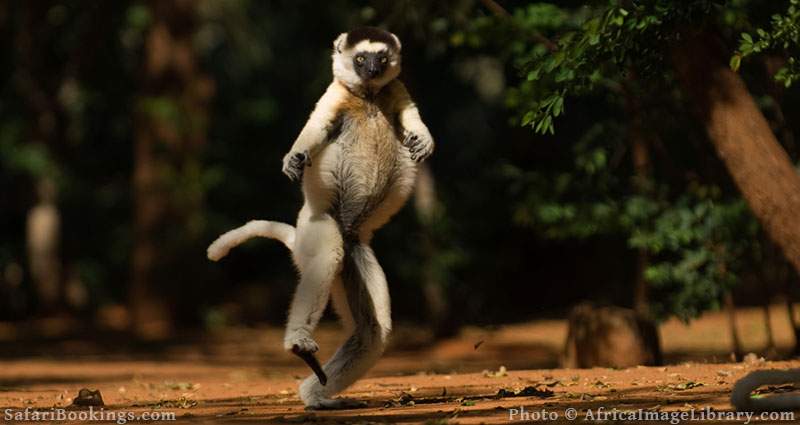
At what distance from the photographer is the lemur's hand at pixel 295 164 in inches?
264

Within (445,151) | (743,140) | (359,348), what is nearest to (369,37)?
(359,348)

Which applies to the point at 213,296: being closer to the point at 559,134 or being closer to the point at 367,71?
the point at 559,134

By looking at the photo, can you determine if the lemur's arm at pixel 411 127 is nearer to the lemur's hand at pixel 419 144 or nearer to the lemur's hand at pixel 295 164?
the lemur's hand at pixel 419 144

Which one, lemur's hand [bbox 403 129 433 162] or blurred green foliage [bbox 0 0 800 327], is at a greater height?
blurred green foliage [bbox 0 0 800 327]

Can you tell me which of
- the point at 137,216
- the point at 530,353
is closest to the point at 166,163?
the point at 137,216

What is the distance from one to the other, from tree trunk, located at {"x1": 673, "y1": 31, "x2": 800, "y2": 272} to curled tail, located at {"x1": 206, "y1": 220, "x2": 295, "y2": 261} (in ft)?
9.91

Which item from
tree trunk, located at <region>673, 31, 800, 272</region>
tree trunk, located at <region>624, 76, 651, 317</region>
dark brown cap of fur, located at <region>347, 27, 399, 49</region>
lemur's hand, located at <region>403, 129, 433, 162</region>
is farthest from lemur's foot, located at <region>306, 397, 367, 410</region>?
tree trunk, located at <region>624, 76, 651, 317</region>

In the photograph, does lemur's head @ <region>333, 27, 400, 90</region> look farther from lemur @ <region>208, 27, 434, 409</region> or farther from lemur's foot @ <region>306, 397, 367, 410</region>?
lemur's foot @ <region>306, 397, 367, 410</region>

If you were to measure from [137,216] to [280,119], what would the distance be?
3.68 metres

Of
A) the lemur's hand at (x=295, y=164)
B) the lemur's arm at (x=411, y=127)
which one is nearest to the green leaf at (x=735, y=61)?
the lemur's arm at (x=411, y=127)

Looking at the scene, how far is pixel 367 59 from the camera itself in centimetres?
713

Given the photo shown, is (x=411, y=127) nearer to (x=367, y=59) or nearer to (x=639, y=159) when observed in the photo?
(x=367, y=59)

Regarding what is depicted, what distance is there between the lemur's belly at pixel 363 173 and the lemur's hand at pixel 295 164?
335 mm

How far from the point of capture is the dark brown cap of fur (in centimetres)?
724
